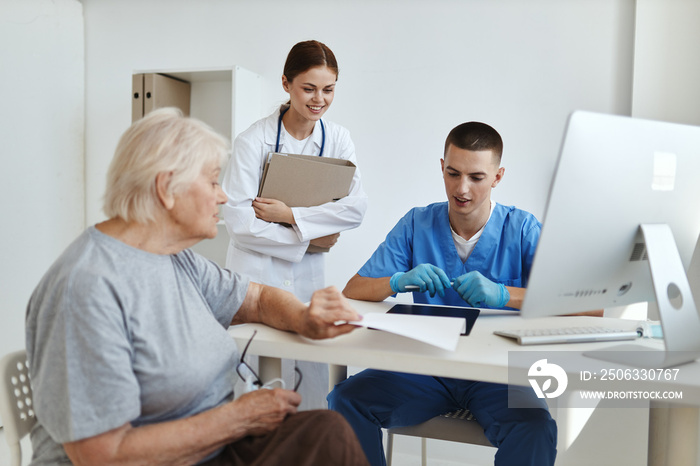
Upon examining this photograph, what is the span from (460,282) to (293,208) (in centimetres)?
70

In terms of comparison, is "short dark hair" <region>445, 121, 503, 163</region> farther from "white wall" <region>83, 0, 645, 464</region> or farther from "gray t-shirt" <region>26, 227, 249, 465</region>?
"gray t-shirt" <region>26, 227, 249, 465</region>

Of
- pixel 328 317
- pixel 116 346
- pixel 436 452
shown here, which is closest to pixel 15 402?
pixel 116 346

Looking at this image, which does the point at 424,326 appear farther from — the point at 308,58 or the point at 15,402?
the point at 308,58

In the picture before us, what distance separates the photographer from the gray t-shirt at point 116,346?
92cm

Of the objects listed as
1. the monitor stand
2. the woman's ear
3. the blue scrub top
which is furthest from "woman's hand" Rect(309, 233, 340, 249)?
the monitor stand

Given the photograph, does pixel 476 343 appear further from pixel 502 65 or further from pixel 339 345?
pixel 502 65

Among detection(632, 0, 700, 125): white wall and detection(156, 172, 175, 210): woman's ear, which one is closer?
detection(156, 172, 175, 210): woman's ear

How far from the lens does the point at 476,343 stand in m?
1.17

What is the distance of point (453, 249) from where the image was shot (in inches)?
68.8

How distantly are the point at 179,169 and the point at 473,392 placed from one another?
0.92 meters

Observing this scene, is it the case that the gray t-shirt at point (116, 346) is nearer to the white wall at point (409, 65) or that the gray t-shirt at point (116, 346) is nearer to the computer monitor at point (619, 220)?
the computer monitor at point (619, 220)

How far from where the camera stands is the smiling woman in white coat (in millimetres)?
1981

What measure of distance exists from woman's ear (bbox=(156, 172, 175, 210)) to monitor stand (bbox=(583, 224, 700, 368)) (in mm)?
794

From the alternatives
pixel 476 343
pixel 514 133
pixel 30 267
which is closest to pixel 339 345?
pixel 476 343
